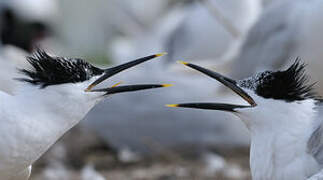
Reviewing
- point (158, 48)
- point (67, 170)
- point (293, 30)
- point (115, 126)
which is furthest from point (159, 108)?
point (158, 48)

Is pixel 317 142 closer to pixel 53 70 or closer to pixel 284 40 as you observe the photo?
pixel 53 70

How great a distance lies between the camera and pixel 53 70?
346cm

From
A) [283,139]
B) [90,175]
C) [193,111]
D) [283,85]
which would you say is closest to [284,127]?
[283,139]

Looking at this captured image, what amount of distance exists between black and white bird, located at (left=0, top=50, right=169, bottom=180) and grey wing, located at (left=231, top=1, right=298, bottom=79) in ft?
7.03

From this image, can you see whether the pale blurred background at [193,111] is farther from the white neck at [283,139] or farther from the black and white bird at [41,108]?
the white neck at [283,139]

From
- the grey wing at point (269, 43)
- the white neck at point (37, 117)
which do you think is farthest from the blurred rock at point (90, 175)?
the white neck at point (37, 117)

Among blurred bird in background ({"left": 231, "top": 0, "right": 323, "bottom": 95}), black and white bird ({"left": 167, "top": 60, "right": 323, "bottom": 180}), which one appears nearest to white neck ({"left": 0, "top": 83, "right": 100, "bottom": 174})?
black and white bird ({"left": 167, "top": 60, "right": 323, "bottom": 180})

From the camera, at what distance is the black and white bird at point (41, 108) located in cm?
341

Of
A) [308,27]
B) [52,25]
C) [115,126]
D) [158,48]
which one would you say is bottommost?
[115,126]

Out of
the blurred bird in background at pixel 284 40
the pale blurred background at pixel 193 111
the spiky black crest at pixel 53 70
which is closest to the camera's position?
the spiky black crest at pixel 53 70

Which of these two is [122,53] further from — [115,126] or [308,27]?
[308,27]

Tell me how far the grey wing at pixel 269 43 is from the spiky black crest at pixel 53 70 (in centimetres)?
214

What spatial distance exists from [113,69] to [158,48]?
229 inches

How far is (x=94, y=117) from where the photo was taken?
6129 mm
